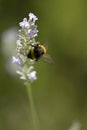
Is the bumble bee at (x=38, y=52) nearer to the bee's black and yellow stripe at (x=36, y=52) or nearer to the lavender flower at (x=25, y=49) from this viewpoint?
the bee's black and yellow stripe at (x=36, y=52)

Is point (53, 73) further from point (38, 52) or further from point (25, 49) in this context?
point (25, 49)

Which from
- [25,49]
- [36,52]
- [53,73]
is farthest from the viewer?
[53,73]

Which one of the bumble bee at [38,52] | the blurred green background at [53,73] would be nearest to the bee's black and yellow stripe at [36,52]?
the bumble bee at [38,52]

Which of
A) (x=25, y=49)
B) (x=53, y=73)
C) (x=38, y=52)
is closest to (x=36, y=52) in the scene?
(x=38, y=52)

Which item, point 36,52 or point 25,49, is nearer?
point 25,49

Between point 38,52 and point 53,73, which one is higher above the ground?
point 53,73

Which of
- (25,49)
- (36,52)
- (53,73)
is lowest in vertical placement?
(25,49)

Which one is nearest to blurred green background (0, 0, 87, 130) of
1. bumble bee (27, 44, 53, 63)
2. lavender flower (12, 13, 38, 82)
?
bumble bee (27, 44, 53, 63)

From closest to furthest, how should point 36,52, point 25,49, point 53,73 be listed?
point 25,49 → point 36,52 → point 53,73

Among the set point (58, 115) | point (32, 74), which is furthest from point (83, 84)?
point (32, 74)
